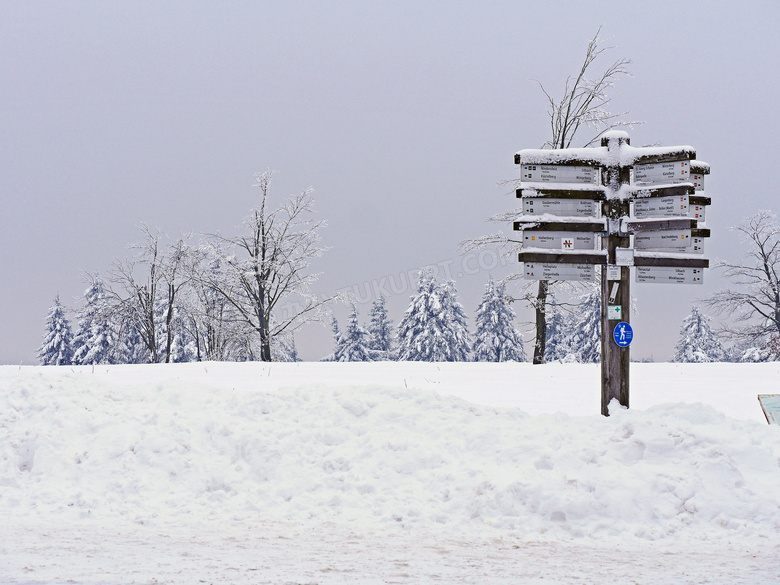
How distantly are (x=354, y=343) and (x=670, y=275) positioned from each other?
151 feet

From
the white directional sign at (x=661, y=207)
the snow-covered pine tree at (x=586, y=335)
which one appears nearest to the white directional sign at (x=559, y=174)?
the white directional sign at (x=661, y=207)

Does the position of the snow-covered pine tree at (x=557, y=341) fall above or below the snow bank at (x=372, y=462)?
above

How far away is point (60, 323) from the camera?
2232 inches

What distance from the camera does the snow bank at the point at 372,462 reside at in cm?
648

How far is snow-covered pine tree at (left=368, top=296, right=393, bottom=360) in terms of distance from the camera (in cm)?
6091

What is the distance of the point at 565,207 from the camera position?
10.0 meters

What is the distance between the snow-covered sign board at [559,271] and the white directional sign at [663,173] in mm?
1612

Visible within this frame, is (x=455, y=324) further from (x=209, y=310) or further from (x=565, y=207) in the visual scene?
(x=565, y=207)

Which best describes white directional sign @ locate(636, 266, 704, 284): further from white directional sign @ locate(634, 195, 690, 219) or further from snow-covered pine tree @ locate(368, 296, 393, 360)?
snow-covered pine tree @ locate(368, 296, 393, 360)

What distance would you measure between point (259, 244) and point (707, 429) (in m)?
26.3

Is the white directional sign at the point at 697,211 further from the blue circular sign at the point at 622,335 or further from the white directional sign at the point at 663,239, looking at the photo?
the blue circular sign at the point at 622,335

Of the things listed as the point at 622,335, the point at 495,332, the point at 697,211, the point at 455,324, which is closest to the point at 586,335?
the point at 495,332

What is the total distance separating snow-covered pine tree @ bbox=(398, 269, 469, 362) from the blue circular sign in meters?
37.7

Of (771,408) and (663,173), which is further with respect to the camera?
(663,173)
